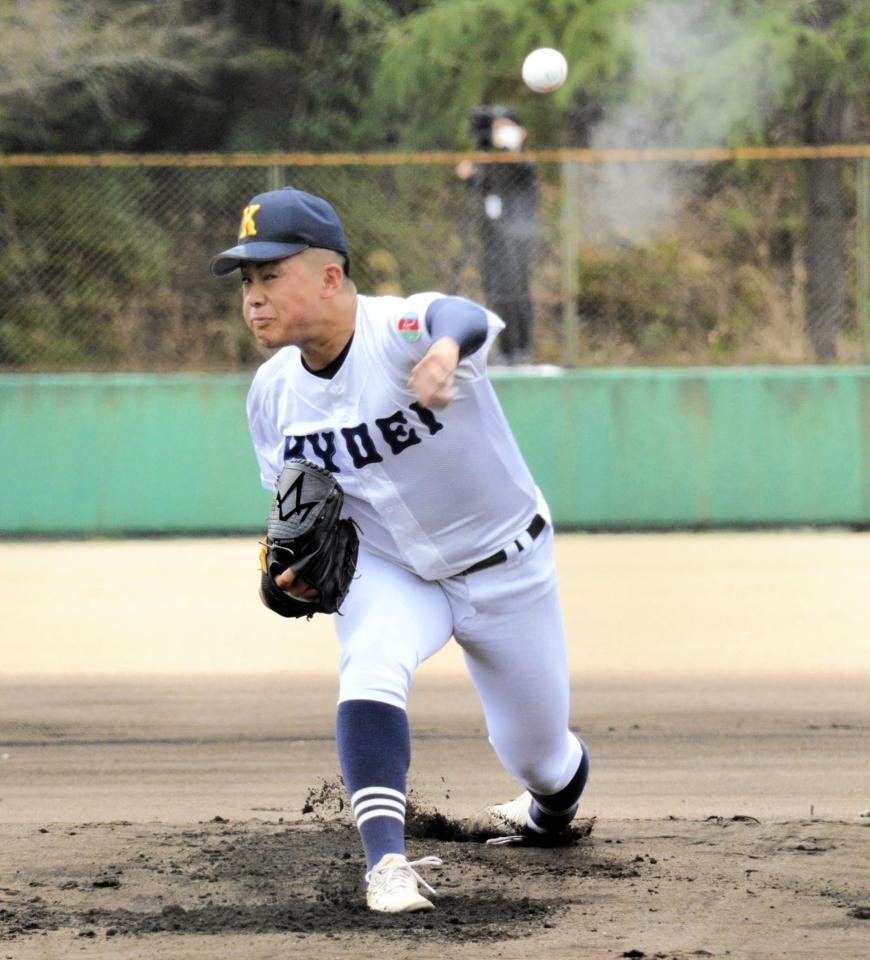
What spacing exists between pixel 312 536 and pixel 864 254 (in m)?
8.96

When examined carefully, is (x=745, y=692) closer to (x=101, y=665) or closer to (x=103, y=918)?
(x=101, y=665)

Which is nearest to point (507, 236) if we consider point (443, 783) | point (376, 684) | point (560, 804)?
point (443, 783)

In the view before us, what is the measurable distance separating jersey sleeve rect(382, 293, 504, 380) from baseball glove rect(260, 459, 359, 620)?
0.33m

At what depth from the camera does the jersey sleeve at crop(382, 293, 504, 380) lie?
4.13 m

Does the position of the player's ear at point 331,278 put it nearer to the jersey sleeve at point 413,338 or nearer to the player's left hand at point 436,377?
the jersey sleeve at point 413,338

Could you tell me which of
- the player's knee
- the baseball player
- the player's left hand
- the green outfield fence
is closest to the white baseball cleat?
the baseball player

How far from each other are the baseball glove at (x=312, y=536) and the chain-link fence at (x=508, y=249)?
8.24 meters

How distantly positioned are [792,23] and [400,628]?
530 inches

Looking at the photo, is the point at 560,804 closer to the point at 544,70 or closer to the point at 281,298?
the point at 281,298

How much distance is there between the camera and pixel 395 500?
14.1 feet

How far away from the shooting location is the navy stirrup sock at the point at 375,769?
405 cm

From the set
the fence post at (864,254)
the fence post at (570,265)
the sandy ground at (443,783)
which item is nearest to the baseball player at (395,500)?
the sandy ground at (443,783)

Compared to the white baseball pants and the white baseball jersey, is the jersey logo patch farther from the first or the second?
the white baseball pants

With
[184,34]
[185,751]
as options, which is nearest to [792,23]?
[184,34]
